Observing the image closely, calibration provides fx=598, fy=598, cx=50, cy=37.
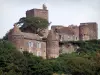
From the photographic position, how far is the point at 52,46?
7200 centimetres

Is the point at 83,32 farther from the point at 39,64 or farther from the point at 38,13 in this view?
the point at 39,64

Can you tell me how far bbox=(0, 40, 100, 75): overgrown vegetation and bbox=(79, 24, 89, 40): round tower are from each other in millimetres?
12702

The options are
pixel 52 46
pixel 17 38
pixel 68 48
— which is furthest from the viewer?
pixel 68 48

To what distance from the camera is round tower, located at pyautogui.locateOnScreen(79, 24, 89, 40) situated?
8362 centimetres

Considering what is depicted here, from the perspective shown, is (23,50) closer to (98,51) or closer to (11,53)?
(11,53)

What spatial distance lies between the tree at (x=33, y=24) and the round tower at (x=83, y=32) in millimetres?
9077

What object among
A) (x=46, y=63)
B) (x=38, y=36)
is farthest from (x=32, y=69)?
(x=38, y=36)

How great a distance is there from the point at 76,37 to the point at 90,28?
2.34 m

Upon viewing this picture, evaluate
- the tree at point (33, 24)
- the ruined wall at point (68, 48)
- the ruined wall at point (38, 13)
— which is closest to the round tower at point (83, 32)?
the ruined wall at point (68, 48)

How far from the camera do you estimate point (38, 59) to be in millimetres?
68438

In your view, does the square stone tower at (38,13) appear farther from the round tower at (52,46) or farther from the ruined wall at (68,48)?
the round tower at (52,46)

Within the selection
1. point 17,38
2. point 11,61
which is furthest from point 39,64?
point 17,38

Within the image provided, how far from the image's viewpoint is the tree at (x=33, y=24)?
74.9m

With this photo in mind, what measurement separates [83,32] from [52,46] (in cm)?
1249
